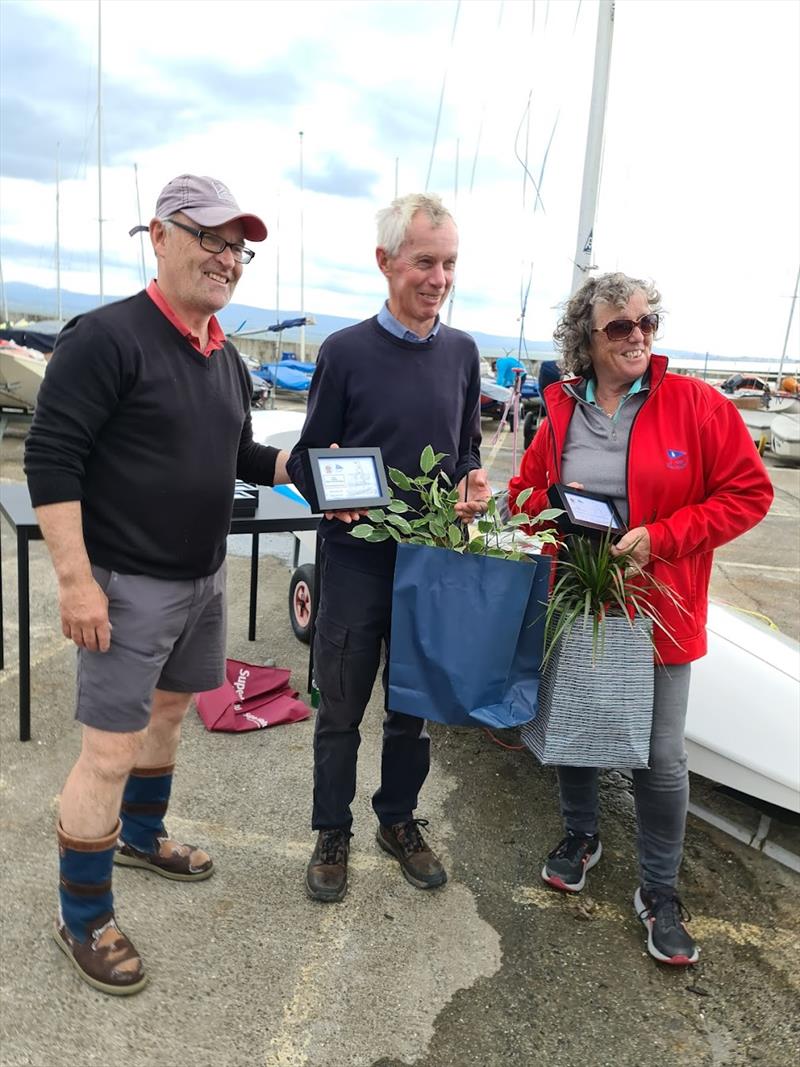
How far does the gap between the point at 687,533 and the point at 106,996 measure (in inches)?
79.4

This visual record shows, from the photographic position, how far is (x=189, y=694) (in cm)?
241

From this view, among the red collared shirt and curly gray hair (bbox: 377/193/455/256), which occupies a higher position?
curly gray hair (bbox: 377/193/455/256)

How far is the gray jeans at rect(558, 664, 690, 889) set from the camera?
2326mm

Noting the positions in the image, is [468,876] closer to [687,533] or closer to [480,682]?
[480,682]

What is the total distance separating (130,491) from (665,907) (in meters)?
2.01

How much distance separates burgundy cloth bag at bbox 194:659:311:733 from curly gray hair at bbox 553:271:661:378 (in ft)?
7.32

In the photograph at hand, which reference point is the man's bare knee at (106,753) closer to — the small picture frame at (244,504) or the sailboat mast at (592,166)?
the small picture frame at (244,504)

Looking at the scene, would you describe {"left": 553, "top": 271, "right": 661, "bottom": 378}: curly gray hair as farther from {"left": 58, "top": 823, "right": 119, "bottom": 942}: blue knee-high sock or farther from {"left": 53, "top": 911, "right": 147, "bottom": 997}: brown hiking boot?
{"left": 53, "top": 911, "right": 147, "bottom": 997}: brown hiking boot

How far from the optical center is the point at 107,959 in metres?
2.11

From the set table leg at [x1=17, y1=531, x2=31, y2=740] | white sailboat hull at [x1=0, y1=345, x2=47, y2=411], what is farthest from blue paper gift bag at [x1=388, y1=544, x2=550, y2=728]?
white sailboat hull at [x1=0, y1=345, x2=47, y2=411]

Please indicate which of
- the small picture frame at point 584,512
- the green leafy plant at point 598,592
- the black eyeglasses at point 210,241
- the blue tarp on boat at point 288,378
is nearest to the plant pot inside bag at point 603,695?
the green leafy plant at point 598,592

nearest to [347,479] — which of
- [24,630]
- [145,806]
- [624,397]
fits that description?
[624,397]

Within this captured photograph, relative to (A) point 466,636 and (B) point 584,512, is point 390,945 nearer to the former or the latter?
(A) point 466,636

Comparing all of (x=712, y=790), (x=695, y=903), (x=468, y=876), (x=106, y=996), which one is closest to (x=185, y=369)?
(x=106, y=996)
